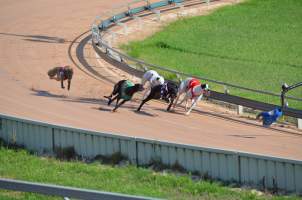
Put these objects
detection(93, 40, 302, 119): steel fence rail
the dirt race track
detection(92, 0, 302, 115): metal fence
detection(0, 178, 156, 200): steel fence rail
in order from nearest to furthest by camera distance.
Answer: detection(0, 178, 156, 200): steel fence rail, the dirt race track, detection(93, 40, 302, 119): steel fence rail, detection(92, 0, 302, 115): metal fence

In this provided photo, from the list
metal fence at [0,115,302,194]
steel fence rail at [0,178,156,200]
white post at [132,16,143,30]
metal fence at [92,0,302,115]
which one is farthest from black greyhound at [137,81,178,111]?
white post at [132,16,143,30]

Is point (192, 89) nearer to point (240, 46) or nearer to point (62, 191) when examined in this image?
point (62, 191)

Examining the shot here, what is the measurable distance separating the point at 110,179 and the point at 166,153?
1194mm

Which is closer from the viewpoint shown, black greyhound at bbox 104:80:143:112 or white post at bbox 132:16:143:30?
black greyhound at bbox 104:80:143:112

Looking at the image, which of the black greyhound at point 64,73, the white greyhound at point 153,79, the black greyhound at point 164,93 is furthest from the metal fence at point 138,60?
the black greyhound at point 64,73

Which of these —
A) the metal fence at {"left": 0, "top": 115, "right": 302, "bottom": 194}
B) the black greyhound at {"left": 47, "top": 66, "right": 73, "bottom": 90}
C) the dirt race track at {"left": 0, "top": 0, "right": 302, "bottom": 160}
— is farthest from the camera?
the black greyhound at {"left": 47, "top": 66, "right": 73, "bottom": 90}

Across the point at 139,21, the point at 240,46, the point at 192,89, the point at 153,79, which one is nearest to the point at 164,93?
the point at 153,79

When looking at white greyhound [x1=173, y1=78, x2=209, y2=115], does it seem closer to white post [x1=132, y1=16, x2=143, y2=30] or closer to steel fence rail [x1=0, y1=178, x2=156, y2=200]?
steel fence rail [x1=0, y1=178, x2=156, y2=200]

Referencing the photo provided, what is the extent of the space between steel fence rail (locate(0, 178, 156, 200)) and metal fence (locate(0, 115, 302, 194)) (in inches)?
176

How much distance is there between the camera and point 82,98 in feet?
68.7

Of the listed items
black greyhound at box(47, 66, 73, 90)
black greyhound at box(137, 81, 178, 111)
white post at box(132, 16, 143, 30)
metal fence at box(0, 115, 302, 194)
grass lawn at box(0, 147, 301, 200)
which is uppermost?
white post at box(132, 16, 143, 30)

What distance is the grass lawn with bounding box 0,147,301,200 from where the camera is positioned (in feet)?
42.2

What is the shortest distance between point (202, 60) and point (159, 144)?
506 inches

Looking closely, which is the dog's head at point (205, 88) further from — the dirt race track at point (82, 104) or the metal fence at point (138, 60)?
the metal fence at point (138, 60)
